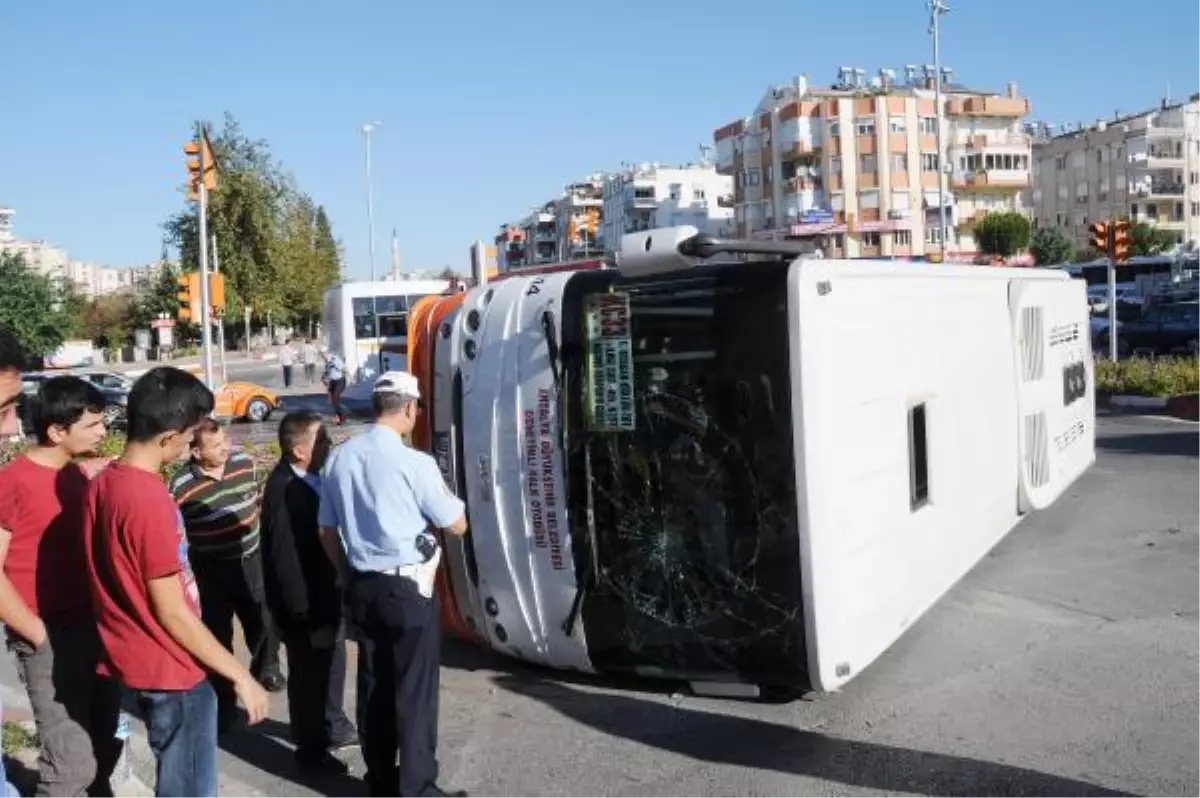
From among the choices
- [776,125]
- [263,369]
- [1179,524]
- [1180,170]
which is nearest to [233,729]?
[1179,524]

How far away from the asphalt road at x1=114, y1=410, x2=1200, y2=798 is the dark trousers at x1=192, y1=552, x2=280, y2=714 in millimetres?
513

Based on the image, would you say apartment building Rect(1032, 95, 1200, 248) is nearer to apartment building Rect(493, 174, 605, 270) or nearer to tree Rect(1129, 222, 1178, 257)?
tree Rect(1129, 222, 1178, 257)

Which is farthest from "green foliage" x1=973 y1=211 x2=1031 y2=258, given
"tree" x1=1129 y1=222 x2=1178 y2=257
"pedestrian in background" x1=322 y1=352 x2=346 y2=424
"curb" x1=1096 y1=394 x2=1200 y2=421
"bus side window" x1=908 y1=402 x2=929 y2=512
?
"bus side window" x1=908 y1=402 x2=929 y2=512

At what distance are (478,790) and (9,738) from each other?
250cm

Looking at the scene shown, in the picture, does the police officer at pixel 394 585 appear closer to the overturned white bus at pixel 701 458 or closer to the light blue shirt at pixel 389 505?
the light blue shirt at pixel 389 505

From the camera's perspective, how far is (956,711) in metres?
5.92

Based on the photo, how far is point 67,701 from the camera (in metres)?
4.54

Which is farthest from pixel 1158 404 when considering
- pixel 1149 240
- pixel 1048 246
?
pixel 1149 240

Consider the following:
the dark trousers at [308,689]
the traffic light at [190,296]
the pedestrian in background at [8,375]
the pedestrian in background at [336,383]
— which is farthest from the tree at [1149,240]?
the pedestrian in background at [8,375]

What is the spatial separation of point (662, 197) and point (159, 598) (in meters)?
130

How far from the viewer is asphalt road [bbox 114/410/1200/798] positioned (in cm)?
512

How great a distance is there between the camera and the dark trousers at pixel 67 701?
448cm

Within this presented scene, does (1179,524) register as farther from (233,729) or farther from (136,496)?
(136,496)

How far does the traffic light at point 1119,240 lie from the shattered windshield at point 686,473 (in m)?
19.6
